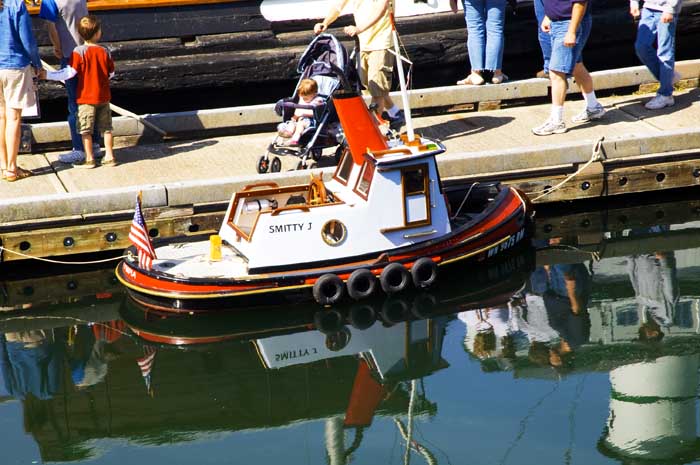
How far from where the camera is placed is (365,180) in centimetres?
1089

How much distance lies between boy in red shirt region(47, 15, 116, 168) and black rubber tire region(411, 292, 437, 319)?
386cm

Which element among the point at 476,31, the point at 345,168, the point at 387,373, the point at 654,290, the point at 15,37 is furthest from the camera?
the point at 476,31

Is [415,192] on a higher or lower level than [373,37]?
lower

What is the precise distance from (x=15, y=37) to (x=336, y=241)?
3.96 metres

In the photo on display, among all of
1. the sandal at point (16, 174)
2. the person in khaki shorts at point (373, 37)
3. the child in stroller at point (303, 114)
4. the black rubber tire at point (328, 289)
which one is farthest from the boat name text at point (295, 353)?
the sandal at point (16, 174)

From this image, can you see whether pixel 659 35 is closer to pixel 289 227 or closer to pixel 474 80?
pixel 474 80

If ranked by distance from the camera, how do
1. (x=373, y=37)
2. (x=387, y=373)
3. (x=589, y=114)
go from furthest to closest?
1. (x=589, y=114)
2. (x=373, y=37)
3. (x=387, y=373)

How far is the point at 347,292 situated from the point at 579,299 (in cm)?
228

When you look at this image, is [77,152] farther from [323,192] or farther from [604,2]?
[604,2]

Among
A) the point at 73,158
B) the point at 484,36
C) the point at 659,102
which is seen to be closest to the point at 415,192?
the point at 73,158

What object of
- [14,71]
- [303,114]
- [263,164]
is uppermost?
[14,71]

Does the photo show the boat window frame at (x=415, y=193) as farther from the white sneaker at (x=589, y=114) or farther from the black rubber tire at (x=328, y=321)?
the white sneaker at (x=589, y=114)

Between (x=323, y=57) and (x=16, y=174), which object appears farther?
(x=323, y=57)

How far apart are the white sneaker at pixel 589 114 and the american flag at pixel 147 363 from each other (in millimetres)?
5866
